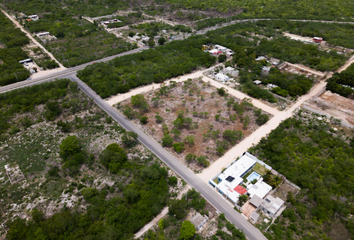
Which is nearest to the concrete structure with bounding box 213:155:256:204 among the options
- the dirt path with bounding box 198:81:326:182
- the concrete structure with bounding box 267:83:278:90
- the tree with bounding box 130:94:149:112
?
the dirt path with bounding box 198:81:326:182

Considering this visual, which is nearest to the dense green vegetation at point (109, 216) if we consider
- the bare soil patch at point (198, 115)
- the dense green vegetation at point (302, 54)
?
the bare soil patch at point (198, 115)

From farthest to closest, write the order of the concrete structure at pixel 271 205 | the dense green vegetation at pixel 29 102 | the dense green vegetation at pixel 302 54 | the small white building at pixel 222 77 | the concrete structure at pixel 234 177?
1. the dense green vegetation at pixel 302 54
2. the small white building at pixel 222 77
3. the dense green vegetation at pixel 29 102
4. the concrete structure at pixel 234 177
5. the concrete structure at pixel 271 205

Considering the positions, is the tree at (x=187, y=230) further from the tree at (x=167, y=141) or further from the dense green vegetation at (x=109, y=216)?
the tree at (x=167, y=141)

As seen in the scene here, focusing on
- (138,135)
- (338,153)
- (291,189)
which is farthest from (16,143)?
(338,153)

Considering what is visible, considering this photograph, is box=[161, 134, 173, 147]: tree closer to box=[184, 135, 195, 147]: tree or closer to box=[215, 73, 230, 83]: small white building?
box=[184, 135, 195, 147]: tree

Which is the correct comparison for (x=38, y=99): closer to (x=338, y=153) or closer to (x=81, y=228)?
(x=81, y=228)

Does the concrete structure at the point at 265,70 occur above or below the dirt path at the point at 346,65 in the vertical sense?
above
